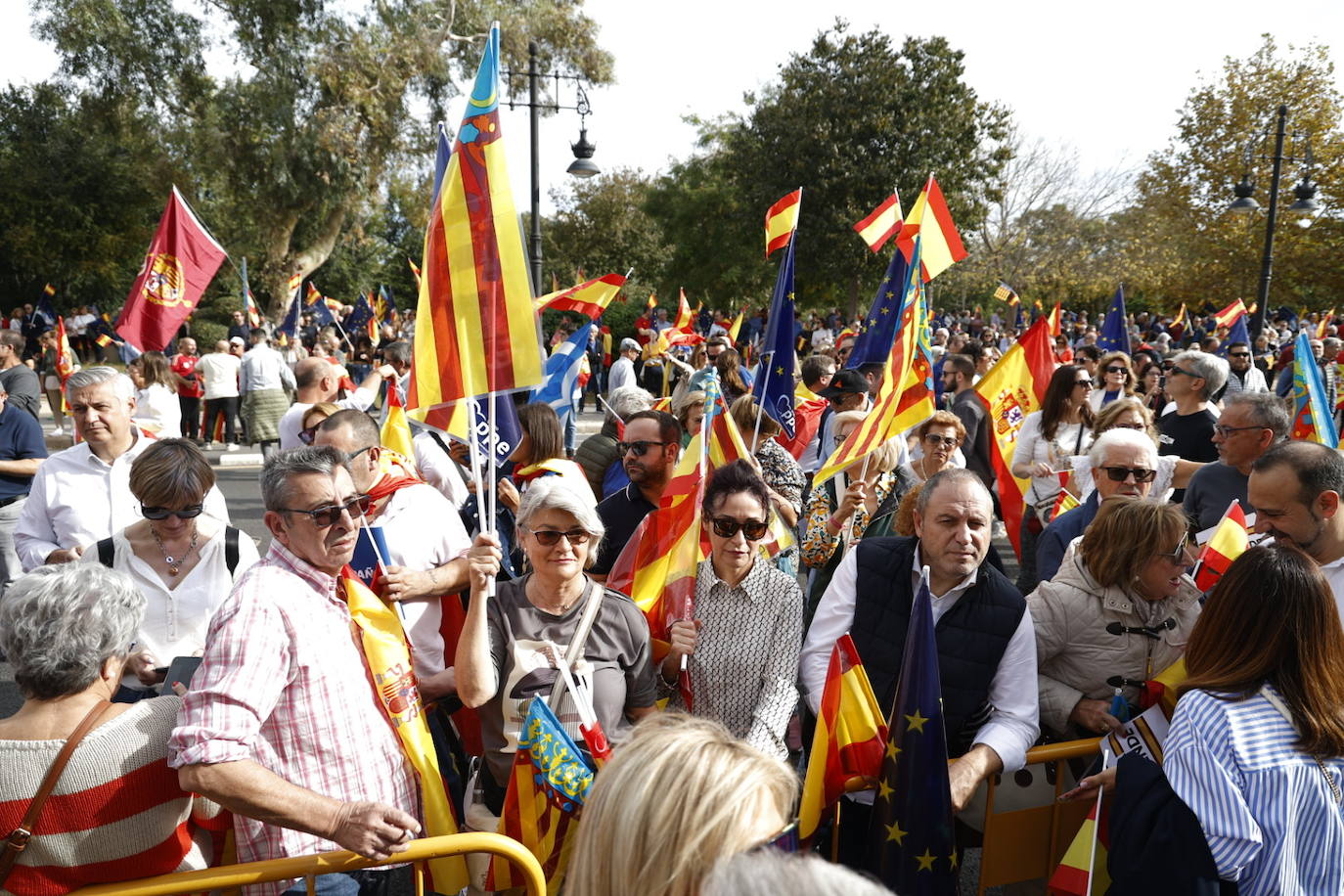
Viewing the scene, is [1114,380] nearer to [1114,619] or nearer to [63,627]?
[1114,619]

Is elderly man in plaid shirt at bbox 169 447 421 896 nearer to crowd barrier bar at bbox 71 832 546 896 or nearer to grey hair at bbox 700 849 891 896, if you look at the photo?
crowd barrier bar at bbox 71 832 546 896

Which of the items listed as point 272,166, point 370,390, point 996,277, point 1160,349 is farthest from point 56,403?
point 996,277

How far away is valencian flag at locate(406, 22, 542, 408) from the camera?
10.1ft

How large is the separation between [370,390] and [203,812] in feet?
24.1

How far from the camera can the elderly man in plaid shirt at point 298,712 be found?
2135mm

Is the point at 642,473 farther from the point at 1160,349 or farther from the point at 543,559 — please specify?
the point at 1160,349

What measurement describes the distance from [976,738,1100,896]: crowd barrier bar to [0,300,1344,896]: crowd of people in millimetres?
89

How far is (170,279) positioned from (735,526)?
19.6 ft

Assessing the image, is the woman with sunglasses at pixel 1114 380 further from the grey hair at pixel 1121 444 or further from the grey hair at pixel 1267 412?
the grey hair at pixel 1121 444

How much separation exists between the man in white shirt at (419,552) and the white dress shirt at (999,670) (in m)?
1.15

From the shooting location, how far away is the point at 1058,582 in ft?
10.9

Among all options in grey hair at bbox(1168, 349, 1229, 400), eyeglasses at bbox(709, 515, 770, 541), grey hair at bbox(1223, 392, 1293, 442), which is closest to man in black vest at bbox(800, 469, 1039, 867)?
eyeglasses at bbox(709, 515, 770, 541)

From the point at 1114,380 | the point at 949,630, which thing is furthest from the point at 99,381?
the point at 1114,380

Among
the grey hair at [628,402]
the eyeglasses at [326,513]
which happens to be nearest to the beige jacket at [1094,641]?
the eyeglasses at [326,513]
